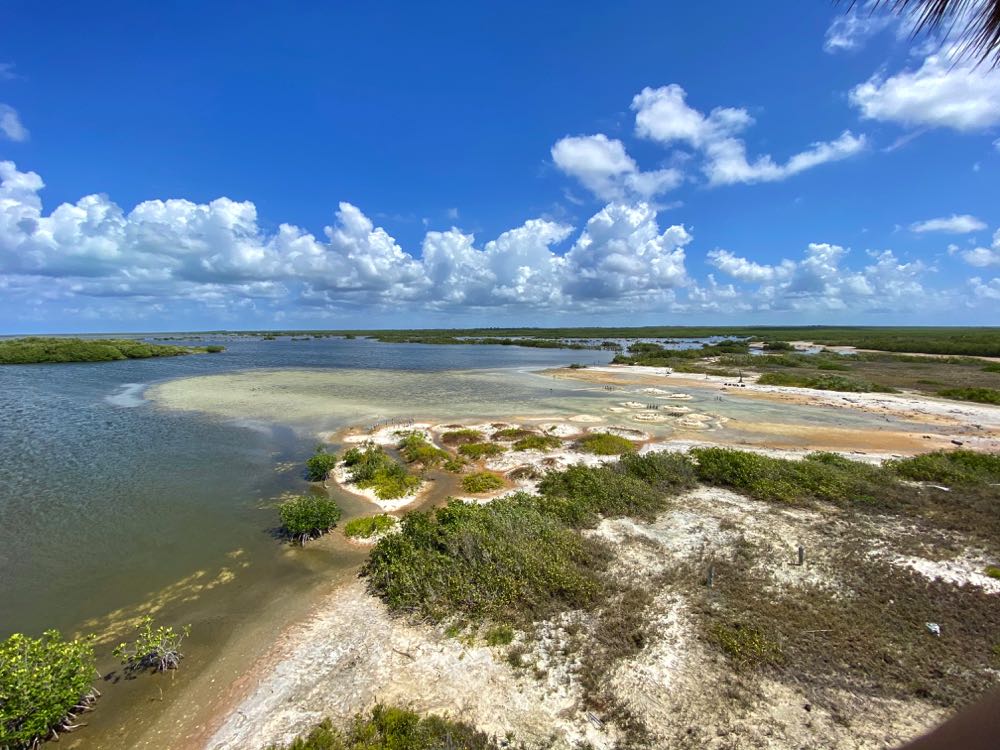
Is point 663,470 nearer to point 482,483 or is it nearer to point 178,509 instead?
point 482,483

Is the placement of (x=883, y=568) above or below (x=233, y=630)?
above

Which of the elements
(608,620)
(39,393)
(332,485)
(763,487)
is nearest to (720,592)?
(608,620)

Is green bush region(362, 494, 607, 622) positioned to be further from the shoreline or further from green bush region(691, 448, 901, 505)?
green bush region(691, 448, 901, 505)

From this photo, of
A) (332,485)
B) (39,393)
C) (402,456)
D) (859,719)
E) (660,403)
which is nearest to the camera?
(859,719)

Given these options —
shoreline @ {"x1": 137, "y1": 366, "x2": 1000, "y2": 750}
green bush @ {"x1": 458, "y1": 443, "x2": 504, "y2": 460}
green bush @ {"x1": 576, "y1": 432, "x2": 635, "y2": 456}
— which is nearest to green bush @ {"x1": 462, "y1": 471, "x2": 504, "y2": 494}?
shoreline @ {"x1": 137, "y1": 366, "x2": 1000, "y2": 750}

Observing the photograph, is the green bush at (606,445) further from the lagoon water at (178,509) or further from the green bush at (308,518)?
the green bush at (308,518)

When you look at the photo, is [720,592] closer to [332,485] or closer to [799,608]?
[799,608]
